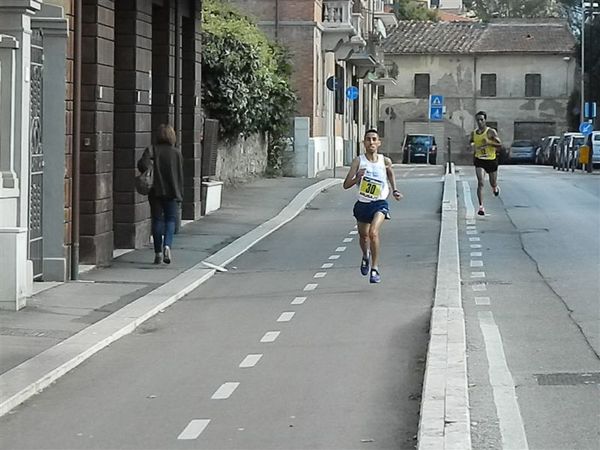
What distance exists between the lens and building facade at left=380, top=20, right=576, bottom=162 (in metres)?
80.8

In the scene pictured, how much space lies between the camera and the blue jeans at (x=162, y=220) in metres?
17.3

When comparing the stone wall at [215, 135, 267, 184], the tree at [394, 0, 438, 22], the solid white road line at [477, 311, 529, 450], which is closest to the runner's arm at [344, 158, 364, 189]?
the solid white road line at [477, 311, 529, 450]

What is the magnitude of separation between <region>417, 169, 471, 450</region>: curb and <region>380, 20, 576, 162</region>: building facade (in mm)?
65716

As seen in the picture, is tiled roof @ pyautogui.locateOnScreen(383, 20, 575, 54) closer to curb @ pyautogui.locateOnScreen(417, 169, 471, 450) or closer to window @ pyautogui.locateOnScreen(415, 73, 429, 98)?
window @ pyautogui.locateOnScreen(415, 73, 429, 98)

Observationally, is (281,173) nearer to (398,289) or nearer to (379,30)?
(398,289)

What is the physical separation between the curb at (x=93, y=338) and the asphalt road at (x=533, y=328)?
3041 millimetres

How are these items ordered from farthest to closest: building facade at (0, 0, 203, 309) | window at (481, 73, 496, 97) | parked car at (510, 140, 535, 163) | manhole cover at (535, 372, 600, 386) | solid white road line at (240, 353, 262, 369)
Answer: window at (481, 73, 496, 97)
parked car at (510, 140, 535, 163)
building facade at (0, 0, 203, 309)
solid white road line at (240, 353, 262, 369)
manhole cover at (535, 372, 600, 386)

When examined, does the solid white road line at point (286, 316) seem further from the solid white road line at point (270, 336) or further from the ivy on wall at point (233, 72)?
the ivy on wall at point (233, 72)

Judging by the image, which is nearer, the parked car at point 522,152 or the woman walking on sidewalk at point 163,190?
the woman walking on sidewalk at point 163,190

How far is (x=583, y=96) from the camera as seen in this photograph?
7331 cm

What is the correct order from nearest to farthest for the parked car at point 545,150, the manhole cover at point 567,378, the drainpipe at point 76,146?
1. the manhole cover at point 567,378
2. the drainpipe at point 76,146
3. the parked car at point 545,150

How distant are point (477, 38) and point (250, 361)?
74251 mm

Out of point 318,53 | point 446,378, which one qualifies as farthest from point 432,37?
point 446,378

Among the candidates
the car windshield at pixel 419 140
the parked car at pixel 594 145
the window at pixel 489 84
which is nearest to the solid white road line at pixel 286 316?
the parked car at pixel 594 145
